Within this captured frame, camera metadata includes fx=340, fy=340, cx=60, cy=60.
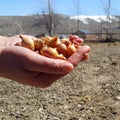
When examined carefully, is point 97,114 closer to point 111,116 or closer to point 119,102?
point 111,116

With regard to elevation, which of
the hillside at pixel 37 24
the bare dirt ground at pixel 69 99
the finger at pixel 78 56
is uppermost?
the finger at pixel 78 56

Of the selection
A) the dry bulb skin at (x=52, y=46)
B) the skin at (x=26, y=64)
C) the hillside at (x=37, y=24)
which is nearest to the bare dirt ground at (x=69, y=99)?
the dry bulb skin at (x=52, y=46)

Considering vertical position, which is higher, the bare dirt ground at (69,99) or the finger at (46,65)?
the finger at (46,65)

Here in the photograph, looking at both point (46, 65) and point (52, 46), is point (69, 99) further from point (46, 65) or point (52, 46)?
point (46, 65)

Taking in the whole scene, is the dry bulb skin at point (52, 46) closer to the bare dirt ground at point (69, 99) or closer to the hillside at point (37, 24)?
the bare dirt ground at point (69, 99)

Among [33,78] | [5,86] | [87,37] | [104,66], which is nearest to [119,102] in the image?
[5,86]

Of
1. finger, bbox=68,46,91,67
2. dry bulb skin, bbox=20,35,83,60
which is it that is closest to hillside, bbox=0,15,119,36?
dry bulb skin, bbox=20,35,83,60

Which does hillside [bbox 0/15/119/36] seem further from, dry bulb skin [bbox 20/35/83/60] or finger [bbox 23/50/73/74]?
finger [bbox 23/50/73/74]
